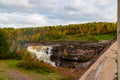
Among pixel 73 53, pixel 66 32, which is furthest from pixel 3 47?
pixel 66 32

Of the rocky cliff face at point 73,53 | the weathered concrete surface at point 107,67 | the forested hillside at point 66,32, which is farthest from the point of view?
the forested hillside at point 66,32

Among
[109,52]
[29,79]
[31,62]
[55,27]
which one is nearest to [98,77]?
[109,52]

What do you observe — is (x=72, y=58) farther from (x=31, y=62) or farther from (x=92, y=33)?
(x=92, y=33)

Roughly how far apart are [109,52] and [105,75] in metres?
0.59

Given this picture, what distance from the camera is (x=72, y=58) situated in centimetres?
3625

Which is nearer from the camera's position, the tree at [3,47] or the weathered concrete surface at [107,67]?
the weathered concrete surface at [107,67]

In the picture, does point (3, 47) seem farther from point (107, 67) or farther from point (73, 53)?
point (107, 67)

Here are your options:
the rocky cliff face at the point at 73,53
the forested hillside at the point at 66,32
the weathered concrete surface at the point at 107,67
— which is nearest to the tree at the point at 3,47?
the rocky cliff face at the point at 73,53

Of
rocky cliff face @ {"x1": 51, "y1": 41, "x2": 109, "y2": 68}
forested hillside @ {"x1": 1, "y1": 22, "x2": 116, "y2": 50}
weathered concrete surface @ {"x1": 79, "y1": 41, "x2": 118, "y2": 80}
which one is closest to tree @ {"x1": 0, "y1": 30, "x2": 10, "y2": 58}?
rocky cliff face @ {"x1": 51, "y1": 41, "x2": 109, "y2": 68}

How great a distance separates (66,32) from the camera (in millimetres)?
56312

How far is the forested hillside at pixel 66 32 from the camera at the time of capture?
48.5m

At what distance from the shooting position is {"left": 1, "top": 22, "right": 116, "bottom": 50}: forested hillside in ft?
159

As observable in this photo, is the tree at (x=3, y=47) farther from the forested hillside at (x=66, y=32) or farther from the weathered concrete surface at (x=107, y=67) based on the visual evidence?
the weathered concrete surface at (x=107, y=67)

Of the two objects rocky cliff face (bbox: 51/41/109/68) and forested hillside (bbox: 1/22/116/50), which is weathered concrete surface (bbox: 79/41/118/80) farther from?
forested hillside (bbox: 1/22/116/50)
